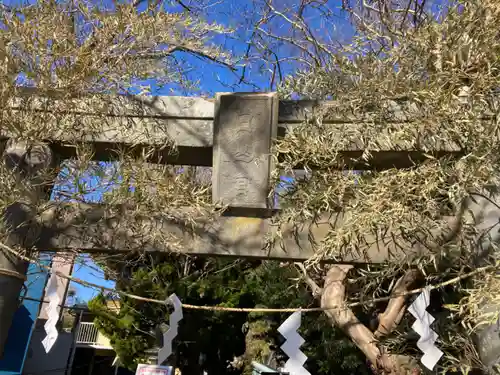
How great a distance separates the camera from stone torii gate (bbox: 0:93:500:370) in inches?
81.7

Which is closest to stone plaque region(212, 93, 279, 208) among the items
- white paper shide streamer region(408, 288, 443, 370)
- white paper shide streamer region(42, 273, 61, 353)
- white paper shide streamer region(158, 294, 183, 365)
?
white paper shide streamer region(158, 294, 183, 365)

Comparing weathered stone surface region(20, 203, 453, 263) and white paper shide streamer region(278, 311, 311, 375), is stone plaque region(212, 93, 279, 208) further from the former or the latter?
white paper shide streamer region(278, 311, 311, 375)

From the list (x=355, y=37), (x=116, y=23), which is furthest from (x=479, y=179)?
(x=116, y=23)

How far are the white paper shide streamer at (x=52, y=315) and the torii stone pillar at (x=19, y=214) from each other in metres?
0.15

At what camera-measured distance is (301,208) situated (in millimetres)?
2051

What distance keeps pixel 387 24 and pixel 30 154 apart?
1785mm

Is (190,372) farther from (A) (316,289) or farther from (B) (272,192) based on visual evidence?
(B) (272,192)

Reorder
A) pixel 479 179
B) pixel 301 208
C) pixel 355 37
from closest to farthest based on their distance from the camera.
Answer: pixel 479 179, pixel 301 208, pixel 355 37

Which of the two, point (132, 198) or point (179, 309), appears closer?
point (132, 198)

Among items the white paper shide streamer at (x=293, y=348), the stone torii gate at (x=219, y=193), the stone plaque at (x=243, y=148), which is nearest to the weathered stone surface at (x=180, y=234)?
the stone torii gate at (x=219, y=193)

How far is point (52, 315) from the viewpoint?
2223mm

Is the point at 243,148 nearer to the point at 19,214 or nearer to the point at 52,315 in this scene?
the point at 19,214

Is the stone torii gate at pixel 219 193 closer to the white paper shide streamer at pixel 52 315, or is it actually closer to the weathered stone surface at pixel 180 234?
the weathered stone surface at pixel 180 234

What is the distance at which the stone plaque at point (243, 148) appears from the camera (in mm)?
2104
